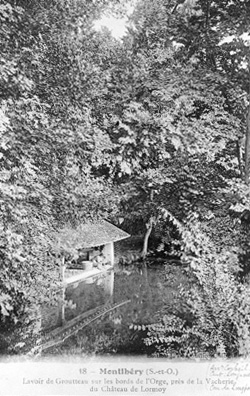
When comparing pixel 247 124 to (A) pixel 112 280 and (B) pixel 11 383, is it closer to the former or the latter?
(B) pixel 11 383

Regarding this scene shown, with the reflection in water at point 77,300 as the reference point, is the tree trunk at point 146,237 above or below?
above

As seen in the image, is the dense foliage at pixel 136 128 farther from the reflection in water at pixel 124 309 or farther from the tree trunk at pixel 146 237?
the reflection in water at pixel 124 309

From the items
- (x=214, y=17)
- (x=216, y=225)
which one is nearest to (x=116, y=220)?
(x=216, y=225)

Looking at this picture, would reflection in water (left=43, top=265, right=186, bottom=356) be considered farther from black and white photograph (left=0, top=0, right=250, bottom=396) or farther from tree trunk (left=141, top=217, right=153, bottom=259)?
tree trunk (left=141, top=217, right=153, bottom=259)

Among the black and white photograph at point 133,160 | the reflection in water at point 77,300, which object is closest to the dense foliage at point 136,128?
the black and white photograph at point 133,160

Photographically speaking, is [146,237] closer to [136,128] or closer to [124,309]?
[136,128]

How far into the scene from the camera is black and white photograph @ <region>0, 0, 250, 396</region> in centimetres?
267

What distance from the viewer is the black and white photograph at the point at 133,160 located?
2.67 metres

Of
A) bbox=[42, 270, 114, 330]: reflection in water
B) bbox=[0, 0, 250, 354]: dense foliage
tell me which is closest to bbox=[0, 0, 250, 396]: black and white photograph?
bbox=[0, 0, 250, 354]: dense foliage

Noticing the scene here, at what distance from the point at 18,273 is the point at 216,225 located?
1.47 meters

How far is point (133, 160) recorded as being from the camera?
123 inches

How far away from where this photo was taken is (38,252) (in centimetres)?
301

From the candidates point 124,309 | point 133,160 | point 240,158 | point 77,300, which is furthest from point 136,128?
point 77,300

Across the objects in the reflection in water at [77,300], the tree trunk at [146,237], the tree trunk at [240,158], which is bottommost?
the reflection in water at [77,300]
